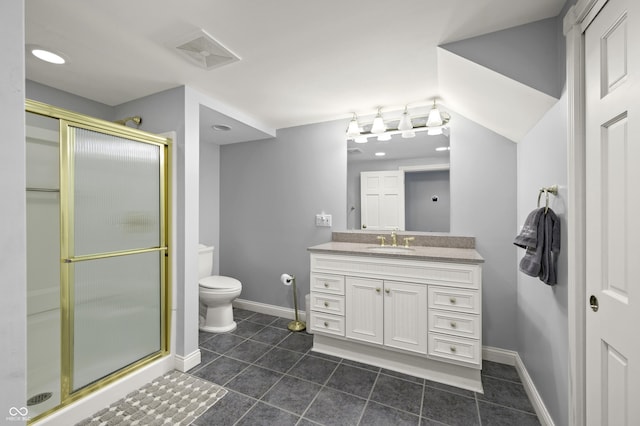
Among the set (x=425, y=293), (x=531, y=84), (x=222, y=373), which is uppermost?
(x=531, y=84)

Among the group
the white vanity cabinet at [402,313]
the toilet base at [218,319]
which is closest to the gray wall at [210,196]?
the toilet base at [218,319]

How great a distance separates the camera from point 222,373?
6.78 feet

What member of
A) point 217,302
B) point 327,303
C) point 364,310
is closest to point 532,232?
point 364,310

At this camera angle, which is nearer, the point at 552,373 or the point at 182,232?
the point at 552,373

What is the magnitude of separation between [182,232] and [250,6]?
5.27 ft

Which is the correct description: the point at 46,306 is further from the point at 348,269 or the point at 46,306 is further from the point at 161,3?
the point at 348,269

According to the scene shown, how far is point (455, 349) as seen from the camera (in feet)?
6.21

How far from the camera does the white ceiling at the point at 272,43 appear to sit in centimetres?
132

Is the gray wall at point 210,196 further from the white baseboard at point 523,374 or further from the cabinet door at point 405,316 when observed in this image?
the white baseboard at point 523,374

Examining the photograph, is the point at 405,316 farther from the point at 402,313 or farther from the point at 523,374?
the point at 523,374

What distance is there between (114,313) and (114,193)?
0.81m

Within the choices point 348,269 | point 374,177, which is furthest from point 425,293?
point 374,177

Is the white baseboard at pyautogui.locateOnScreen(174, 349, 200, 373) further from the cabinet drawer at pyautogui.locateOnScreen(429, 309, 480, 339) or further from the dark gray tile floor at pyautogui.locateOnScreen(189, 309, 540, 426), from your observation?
the cabinet drawer at pyautogui.locateOnScreen(429, 309, 480, 339)

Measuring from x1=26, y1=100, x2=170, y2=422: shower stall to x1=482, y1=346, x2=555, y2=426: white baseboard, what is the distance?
2.57 metres
